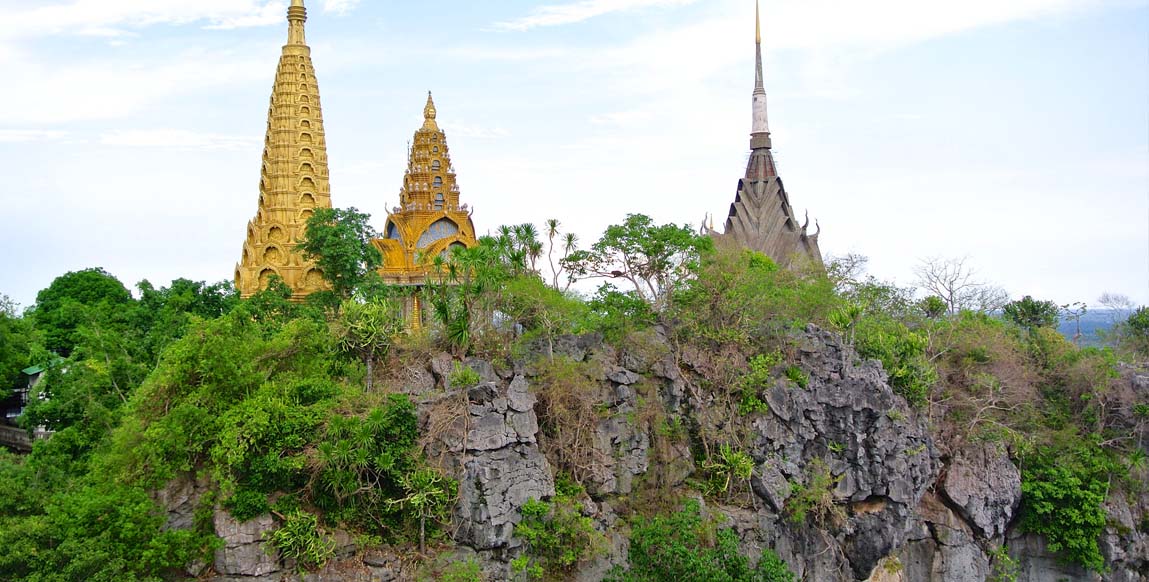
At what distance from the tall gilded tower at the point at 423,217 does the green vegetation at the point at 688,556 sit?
20307mm

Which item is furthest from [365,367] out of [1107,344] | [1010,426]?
[1107,344]

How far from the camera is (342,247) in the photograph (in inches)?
1183

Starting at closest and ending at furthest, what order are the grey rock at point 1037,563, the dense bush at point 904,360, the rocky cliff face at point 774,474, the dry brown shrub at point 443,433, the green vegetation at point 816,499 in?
the rocky cliff face at point 774,474 → the dry brown shrub at point 443,433 → the green vegetation at point 816,499 → the dense bush at point 904,360 → the grey rock at point 1037,563

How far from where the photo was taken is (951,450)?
28656 millimetres

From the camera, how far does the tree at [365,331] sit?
907 inches

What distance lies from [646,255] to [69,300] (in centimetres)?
2255

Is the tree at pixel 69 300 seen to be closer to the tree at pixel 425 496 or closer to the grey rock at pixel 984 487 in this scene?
the tree at pixel 425 496

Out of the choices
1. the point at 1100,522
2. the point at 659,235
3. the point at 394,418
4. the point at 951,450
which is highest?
the point at 659,235

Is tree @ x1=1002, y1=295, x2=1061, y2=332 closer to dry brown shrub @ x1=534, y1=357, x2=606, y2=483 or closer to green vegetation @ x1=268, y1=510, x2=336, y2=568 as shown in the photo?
dry brown shrub @ x1=534, y1=357, x2=606, y2=483

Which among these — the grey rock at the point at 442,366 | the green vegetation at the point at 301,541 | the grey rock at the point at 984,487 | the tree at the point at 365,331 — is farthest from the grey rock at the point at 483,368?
the grey rock at the point at 984,487

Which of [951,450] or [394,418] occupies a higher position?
[394,418]

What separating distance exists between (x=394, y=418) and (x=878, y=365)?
42.2ft

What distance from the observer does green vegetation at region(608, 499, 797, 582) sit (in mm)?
21344

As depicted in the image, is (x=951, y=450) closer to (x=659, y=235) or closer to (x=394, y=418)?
(x=659, y=235)
